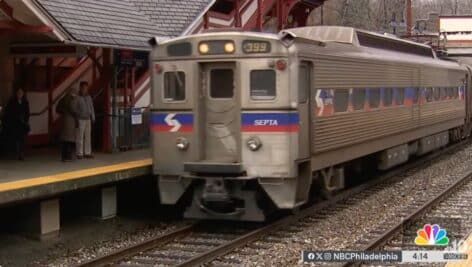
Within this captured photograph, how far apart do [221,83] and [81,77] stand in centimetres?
663

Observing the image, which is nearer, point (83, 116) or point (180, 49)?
point (180, 49)

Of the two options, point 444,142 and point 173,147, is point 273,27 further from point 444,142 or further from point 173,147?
point 173,147

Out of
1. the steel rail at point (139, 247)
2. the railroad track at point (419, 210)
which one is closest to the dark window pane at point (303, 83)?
the railroad track at point (419, 210)

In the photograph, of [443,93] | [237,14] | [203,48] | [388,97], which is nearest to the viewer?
[203,48]

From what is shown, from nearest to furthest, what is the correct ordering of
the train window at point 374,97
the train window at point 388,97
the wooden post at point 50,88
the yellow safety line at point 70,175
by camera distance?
1. the yellow safety line at point 70,175
2. the train window at point 374,97
3. the train window at point 388,97
4. the wooden post at point 50,88

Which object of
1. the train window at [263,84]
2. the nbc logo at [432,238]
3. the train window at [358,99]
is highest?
the train window at [263,84]

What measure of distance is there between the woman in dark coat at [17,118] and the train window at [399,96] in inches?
303

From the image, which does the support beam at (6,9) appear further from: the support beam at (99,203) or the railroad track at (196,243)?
the railroad track at (196,243)

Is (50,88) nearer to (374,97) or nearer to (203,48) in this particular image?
(203,48)

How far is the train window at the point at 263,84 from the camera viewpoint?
397 inches

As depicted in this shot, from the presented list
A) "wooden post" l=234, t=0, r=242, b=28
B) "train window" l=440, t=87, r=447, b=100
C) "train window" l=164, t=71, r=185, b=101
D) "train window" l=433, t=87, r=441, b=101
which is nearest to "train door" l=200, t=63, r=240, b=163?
"train window" l=164, t=71, r=185, b=101

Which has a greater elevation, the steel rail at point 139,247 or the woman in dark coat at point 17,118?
the woman in dark coat at point 17,118

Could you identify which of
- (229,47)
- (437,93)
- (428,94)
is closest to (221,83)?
(229,47)

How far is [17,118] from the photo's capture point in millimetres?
12234
